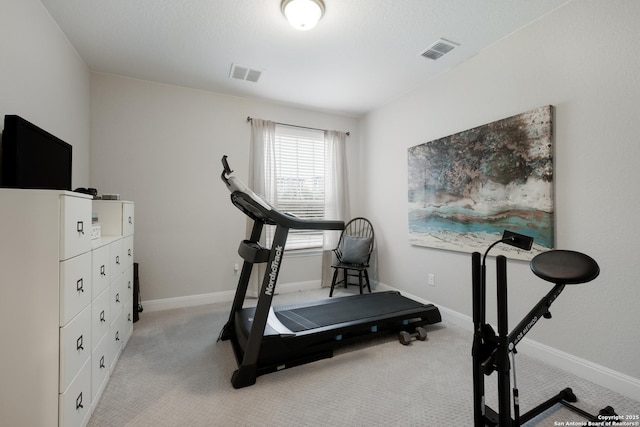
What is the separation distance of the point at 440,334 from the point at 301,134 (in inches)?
115

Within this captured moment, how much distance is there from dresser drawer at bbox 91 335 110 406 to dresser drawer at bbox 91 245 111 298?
0.33m

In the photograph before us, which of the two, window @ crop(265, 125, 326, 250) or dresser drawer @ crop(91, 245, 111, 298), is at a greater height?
window @ crop(265, 125, 326, 250)

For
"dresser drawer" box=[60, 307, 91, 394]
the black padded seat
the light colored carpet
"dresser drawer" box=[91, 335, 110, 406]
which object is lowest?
the light colored carpet

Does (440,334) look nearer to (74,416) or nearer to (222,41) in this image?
(74,416)

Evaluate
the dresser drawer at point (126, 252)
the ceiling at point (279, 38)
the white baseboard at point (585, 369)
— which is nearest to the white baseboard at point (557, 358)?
the white baseboard at point (585, 369)

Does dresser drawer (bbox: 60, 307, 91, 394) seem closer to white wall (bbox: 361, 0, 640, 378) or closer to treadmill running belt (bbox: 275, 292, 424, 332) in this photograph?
treadmill running belt (bbox: 275, 292, 424, 332)

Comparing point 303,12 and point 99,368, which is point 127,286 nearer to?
point 99,368

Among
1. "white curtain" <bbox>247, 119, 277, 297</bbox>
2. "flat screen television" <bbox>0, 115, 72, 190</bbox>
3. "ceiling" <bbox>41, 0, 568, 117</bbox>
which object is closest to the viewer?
"flat screen television" <bbox>0, 115, 72, 190</bbox>

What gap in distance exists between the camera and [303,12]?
190 centimetres

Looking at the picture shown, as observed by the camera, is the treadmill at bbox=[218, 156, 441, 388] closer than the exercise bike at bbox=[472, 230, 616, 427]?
No

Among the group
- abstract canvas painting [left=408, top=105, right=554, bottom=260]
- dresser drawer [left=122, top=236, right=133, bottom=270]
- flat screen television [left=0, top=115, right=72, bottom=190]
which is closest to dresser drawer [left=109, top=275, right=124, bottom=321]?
dresser drawer [left=122, top=236, right=133, bottom=270]

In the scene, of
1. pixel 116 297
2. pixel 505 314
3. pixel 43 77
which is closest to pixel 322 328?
pixel 505 314

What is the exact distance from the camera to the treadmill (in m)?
1.82

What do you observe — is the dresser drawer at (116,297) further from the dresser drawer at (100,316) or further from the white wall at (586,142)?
the white wall at (586,142)
